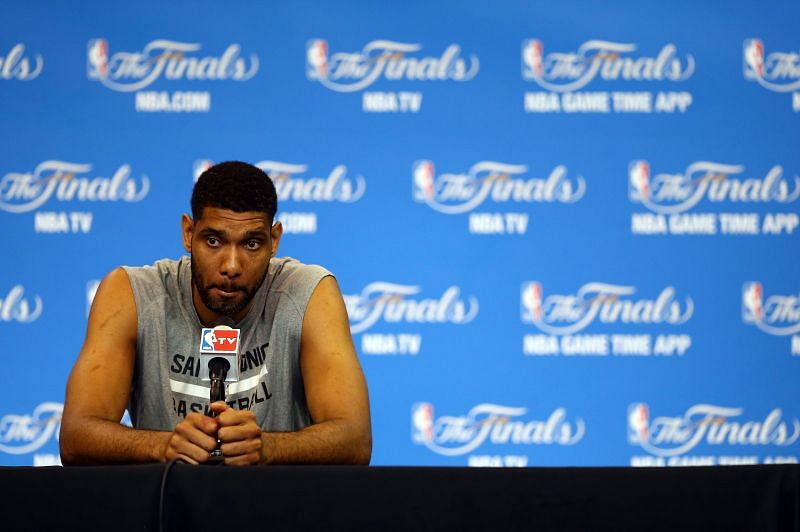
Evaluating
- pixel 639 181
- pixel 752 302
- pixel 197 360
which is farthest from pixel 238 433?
pixel 752 302

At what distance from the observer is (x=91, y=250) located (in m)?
3.75

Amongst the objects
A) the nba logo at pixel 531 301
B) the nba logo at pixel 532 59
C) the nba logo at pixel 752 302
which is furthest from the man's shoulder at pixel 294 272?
the nba logo at pixel 752 302

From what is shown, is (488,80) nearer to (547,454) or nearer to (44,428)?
(547,454)

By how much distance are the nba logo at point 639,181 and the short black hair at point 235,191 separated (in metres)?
2.19

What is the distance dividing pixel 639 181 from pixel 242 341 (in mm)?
2273

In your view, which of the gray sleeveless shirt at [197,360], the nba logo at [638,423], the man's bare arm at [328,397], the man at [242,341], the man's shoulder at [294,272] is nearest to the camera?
the man's bare arm at [328,397]

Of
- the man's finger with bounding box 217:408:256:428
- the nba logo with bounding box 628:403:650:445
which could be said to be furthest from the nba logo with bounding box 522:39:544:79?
the man's finger with bounding box 217:408:256:428

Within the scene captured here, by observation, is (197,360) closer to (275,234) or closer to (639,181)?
(275,234)

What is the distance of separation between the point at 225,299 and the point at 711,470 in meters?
1.06

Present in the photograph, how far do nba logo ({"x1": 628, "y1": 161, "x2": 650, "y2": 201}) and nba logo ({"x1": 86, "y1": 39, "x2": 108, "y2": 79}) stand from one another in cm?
224

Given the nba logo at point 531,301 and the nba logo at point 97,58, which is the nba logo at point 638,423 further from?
the nba logo at point 97,58

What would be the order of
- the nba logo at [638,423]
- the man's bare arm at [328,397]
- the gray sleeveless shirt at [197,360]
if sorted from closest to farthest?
1. the man's bare arm at [328,397]
2. the gray sleeveless shirt at [197,360]
3. the nba logo at [638,423]

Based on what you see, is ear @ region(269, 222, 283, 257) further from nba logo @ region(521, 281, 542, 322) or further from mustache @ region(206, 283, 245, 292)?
nba logo @ region(521, 281, 542, 322)

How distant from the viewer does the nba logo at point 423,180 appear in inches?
148
